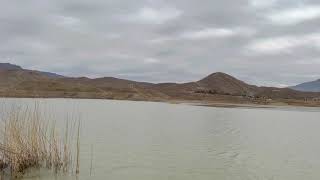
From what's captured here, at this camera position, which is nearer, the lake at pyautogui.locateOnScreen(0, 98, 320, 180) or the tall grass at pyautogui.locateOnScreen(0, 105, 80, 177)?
the tall grass at pyautogui.locateOnScreen(0, 105, 80, 177)

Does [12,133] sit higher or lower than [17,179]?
higher

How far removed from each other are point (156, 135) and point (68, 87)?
2885 inches

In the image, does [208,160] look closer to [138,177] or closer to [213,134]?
[138,177]

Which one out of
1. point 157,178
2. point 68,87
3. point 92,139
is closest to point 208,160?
point 157,178

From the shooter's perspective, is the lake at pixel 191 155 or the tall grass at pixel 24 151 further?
the lake at pixel 191 155

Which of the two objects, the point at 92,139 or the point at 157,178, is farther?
the point at 92,139

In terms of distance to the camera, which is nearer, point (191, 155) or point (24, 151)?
point (24, 151)

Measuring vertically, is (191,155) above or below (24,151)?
below

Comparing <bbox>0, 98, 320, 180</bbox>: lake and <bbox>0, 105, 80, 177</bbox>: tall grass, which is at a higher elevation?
<bbox>0, 105, 80, 177</bbox>: tall grass

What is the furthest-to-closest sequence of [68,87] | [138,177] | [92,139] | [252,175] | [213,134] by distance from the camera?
[68,87], [213,134], [92,139], [252,175], [138,177]

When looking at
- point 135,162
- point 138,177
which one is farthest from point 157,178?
point 135,162

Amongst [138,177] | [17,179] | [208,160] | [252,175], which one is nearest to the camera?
[17,179]

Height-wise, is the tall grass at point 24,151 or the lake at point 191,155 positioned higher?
the tall grass at point 24,151

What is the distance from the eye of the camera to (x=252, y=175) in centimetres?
1370
